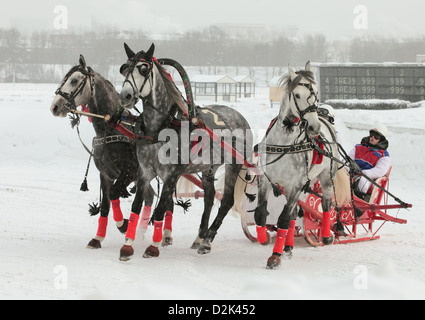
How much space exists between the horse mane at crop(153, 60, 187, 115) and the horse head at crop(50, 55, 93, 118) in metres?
1.02

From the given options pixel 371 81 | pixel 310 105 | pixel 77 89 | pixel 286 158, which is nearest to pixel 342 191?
pixel 286 158

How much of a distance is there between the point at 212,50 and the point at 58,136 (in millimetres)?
62092

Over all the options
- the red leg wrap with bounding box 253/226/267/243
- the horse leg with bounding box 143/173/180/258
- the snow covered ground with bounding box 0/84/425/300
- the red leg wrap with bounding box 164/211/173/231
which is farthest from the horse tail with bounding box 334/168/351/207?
the horse leg with bounding box 143/173/180/258

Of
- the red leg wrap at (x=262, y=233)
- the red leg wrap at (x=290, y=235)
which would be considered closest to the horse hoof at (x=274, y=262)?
the red leg wrap at (x=262, y=233)

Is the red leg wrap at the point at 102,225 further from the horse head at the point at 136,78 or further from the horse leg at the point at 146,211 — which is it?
the horse head at the point at 136,78

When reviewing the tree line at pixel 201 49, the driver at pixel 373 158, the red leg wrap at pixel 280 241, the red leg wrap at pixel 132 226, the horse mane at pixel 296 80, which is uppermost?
the tree line at pixel 201 49

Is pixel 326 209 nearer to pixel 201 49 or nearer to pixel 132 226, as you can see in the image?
pixel 132 226

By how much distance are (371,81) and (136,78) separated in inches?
942

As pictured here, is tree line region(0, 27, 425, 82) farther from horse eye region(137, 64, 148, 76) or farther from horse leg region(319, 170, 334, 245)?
horse eye region(137, 64, 148, 76)

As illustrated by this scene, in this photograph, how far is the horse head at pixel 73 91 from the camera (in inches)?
322

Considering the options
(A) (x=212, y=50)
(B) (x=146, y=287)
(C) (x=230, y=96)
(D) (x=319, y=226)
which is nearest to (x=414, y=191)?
(D) (x=319, y=226)

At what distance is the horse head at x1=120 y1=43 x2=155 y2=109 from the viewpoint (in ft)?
24.7

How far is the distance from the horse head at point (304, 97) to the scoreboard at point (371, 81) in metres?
22.8

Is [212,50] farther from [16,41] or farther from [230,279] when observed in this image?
[230,279]
